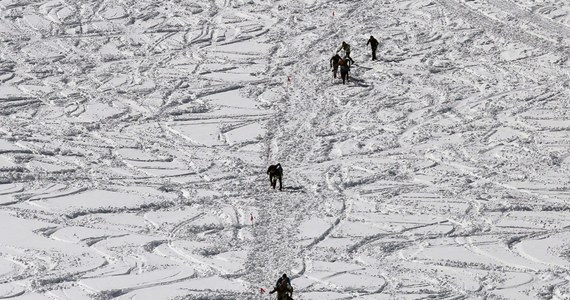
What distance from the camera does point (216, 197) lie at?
102ft

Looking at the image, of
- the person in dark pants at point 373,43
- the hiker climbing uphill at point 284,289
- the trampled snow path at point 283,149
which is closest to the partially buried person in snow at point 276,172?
the trampled snow path at point 283,149

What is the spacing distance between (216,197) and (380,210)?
430 centimetres

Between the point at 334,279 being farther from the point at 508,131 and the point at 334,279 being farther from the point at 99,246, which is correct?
the point at 508,131

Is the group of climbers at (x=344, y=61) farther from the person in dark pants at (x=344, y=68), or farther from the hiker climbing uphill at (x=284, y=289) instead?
the hiker climbing uphill at (x=284, y=289)

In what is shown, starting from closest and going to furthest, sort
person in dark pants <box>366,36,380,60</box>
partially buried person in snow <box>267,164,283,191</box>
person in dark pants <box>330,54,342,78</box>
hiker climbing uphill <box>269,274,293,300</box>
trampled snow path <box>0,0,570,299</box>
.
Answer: hiker climbing uphill <box>269,274,293,300</box> → trampled snow path <box>0,0,570,299</box> → partially buried person in snow <box>267,164,283,191</box> → person in dark pants <box>330,54,342,78</box> → person in dark pants <box>366,36,380,60</box>

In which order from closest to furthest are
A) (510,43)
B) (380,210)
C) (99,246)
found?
(99,246), (380,210), (510,43)

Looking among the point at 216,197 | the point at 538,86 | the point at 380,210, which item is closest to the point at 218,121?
the point at 216,197

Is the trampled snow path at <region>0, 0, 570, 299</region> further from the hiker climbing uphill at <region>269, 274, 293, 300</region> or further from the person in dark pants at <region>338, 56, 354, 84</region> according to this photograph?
the hiker climbing uphill at <region>269, 274, 293, 300</region>

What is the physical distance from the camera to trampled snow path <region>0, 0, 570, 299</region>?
26.8m

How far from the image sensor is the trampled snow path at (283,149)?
88.1 ft

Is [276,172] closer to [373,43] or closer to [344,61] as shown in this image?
[344,61]

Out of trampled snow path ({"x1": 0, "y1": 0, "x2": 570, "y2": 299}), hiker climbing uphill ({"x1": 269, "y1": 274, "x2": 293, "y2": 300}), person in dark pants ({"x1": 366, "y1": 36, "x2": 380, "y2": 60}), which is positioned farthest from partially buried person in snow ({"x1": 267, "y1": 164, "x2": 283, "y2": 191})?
person in dark pants ({"x1": 366, "y1": 36, "x2": 380, "y2": 60})

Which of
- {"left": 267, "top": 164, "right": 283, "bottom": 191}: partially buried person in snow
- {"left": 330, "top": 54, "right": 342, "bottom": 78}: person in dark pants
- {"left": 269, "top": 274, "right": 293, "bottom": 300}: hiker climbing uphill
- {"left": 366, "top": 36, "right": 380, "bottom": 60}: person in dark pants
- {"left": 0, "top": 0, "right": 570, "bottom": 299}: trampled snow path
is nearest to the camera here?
{"left": 269, "top": 274, "right": 293, "bottom": 300}: hiker climbing uphill

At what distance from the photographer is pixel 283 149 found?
33969mm
